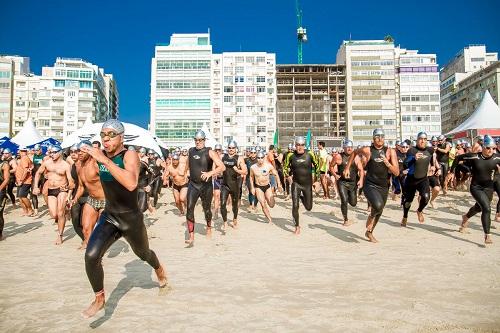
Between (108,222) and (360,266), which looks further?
(360,266)

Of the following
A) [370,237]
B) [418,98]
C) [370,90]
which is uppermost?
[370,90]

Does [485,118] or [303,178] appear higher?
[485,118]

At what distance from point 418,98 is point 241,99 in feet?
142

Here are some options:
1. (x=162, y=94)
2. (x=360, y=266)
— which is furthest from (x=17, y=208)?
(x=162, y=94)

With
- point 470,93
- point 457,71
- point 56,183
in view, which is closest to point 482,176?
point 56,183

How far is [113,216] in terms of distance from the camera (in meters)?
3.89

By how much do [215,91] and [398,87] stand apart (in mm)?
45668

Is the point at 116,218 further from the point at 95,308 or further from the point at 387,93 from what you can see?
the point at 387,93

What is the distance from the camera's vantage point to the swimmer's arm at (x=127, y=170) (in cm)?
325

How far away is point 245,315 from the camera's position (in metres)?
3.69

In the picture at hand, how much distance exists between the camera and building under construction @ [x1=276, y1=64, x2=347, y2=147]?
87.5 metres

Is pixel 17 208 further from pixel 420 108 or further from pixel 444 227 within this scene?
pixel 420 108

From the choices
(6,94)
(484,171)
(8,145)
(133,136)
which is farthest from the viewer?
(6,94)

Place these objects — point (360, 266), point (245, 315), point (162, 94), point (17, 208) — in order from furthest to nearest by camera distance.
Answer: point (162, 94), point (17, 208), point (360, 266), point (245, 315)
